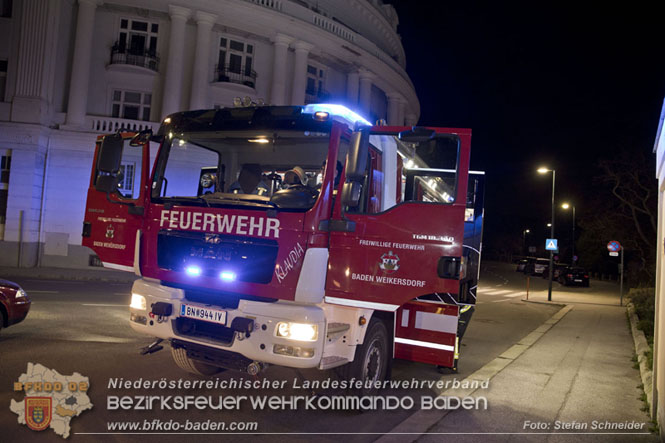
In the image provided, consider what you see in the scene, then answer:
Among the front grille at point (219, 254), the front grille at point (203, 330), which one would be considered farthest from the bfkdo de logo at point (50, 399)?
the front grille at point (219, 254)

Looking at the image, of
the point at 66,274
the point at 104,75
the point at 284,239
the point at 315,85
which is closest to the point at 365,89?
the point at 315,85

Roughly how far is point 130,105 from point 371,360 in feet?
77.8

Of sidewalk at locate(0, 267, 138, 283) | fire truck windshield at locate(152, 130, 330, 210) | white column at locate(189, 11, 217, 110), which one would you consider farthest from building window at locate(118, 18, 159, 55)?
fire truck windshield at locate(152, 130, 330, 210)

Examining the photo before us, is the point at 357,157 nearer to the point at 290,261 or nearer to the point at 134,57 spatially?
the point at 290,261

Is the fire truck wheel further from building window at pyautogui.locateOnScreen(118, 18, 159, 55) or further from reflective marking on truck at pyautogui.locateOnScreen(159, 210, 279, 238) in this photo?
building window at pyautogui.locateOnScreen(118, 18, 159, 55)

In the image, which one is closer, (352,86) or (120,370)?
(120,370)

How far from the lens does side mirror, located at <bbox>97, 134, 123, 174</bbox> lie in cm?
593

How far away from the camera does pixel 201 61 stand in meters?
25.5

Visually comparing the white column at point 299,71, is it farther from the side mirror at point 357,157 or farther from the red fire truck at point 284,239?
the side mirror at point 357,157

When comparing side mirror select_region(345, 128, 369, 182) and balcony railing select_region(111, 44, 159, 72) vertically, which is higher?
balcony railing select_region(111, 44, 159, 72)

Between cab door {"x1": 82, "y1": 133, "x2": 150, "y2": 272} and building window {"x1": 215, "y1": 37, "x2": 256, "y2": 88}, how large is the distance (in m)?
21.9

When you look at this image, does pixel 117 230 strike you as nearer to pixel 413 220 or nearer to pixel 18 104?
pixel 413 220

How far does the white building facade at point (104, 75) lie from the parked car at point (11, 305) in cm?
1628

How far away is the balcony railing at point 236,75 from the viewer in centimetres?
2678
